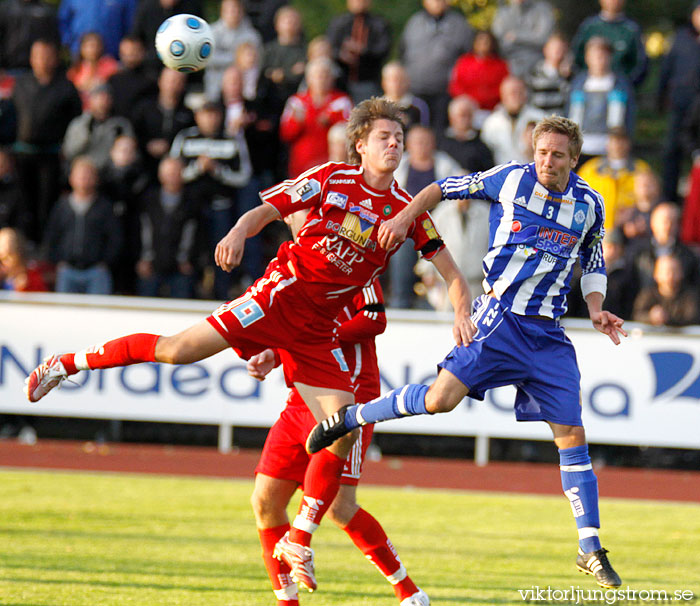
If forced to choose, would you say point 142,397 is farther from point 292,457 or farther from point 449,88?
point 292,457

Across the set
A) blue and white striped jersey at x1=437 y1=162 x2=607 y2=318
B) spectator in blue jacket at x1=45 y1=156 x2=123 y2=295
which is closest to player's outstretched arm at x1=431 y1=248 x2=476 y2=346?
blue and white striped jersey at x1=437 y1=162 x2=607 y2=318

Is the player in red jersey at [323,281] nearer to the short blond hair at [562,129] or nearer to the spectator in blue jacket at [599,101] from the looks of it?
the short blond hair at [562,129]

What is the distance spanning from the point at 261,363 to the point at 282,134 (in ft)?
22.3

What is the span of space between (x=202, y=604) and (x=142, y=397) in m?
5.98

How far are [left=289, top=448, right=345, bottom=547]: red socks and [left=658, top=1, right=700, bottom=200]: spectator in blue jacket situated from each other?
29.2ft

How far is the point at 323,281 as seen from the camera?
6.03 m

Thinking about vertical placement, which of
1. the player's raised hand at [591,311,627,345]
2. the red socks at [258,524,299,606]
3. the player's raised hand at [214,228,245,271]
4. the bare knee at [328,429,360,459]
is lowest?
the red socks at [258,524,299,606]

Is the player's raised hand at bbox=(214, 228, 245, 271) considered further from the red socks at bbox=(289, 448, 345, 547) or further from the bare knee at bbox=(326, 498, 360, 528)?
the bare knee at bbox=(326, 498, 360, 528)

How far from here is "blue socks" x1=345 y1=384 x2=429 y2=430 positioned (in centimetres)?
582

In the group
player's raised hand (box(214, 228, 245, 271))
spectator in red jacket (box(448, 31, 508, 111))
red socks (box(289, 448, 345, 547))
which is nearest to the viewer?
player's raised hand (box(214, 228, 245, 271))

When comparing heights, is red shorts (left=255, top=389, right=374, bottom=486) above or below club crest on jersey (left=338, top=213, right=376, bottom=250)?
below

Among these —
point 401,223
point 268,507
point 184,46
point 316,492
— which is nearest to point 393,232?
point 401,223

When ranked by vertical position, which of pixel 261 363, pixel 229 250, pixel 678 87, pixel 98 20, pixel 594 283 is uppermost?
pixel 98 20

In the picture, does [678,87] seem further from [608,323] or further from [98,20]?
[608,323]
